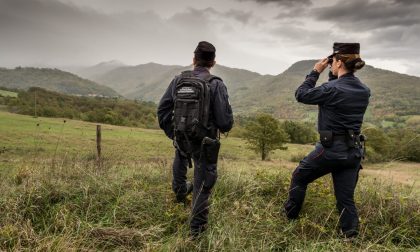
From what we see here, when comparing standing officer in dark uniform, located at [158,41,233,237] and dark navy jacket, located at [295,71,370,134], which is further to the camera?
dark navy jacket, located at [295,71,370,134]

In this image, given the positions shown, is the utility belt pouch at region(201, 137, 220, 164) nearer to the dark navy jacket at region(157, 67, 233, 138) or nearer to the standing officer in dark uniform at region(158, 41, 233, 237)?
the standing officer in dark uniform at region(158, 41, 233, 237)

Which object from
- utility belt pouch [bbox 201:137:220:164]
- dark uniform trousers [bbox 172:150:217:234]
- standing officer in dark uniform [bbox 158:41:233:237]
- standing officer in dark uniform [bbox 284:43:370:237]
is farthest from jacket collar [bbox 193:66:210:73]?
standing officer in dark uniform [bbox 284:43:370:237]

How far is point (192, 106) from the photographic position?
444 cm

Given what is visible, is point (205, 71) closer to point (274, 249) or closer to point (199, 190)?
point (199, 190)

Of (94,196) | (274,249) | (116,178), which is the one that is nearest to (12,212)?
(94,196)

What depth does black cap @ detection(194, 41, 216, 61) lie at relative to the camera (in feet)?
15.4

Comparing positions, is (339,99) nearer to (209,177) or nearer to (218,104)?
(218,104)

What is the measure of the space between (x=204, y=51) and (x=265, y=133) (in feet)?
105

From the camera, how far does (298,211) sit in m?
5.20

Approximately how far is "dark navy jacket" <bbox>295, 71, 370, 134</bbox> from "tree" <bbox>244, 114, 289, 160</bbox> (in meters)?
30.9

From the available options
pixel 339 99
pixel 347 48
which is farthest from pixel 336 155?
pixel 347 48

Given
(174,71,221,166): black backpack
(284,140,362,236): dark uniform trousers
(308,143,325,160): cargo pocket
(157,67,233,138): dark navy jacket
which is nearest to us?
(174,71,221,166): black backpack

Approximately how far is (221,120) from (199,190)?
3.14 feet

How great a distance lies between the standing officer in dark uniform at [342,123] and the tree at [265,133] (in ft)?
101
